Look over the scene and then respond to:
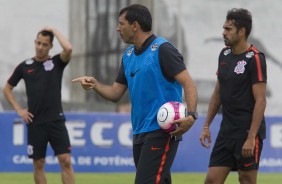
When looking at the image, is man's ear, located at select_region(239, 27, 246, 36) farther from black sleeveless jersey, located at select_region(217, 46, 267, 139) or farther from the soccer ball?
the soccer ball

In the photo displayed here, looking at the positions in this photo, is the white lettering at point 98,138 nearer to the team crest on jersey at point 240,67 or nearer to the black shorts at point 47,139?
the black shorts at point 47,139

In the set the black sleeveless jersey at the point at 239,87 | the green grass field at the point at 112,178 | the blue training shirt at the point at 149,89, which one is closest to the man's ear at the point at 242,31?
the black sleeveless jersey at the point at 239,87

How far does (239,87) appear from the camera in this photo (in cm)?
Result: 824

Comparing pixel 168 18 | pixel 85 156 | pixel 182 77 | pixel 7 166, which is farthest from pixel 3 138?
pixel 168 18

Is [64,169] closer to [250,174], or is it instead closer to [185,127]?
[250,174]

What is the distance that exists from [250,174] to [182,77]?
1.59m

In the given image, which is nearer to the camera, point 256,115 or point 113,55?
point 256,115

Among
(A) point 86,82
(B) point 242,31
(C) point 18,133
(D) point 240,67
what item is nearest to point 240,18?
(B) point 242,31

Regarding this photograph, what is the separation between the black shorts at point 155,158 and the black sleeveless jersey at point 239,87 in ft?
3.60

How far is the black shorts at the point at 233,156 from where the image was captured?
8.28 m

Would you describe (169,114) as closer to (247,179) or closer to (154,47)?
(154,47)

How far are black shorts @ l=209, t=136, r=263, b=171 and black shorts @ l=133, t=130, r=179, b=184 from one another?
1059mm

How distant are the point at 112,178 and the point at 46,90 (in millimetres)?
3562

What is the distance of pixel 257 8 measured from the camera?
1094 inches
